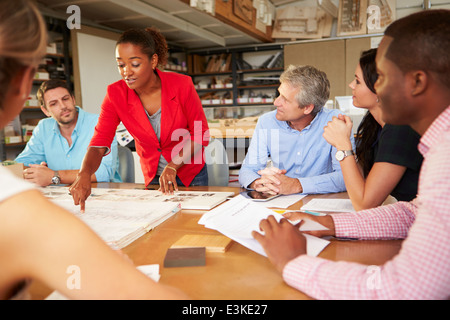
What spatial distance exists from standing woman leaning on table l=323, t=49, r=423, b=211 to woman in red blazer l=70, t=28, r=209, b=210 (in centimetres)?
84

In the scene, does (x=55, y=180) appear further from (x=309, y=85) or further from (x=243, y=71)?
(x=243, y=71)

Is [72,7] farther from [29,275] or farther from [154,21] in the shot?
[29,275]

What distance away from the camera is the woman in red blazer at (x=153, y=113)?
6.26 feet

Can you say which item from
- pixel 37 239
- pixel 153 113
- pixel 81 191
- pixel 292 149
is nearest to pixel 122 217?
pixel 81 191

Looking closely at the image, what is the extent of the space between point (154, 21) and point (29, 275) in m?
5.22

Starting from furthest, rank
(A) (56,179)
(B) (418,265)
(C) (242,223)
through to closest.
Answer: (A) (56,179) → (C) (242,223) → (B) (418,265)

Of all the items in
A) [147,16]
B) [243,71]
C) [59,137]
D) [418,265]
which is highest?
[147,16]

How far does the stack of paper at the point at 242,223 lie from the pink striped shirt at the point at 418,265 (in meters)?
0.19

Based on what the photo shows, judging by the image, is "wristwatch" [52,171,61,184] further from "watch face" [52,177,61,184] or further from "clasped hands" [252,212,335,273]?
"clasped hands" [252,212,335,273]

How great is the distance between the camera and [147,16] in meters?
4.75

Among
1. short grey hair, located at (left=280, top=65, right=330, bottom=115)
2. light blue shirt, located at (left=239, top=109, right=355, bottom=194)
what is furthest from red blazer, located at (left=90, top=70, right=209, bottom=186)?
short grey hair, located at (left=280, top=65, right=330, bottom=115)

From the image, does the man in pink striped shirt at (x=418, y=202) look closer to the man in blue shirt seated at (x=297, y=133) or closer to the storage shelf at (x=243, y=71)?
the man in blue shirt seated at (x=297, y=133)

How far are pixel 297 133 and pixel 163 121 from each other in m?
0.80
